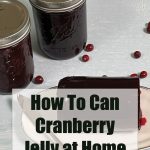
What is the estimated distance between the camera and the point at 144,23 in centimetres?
105

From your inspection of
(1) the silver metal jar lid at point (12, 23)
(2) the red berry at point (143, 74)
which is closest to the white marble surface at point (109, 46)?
(2) the red berry at point (143, 74)

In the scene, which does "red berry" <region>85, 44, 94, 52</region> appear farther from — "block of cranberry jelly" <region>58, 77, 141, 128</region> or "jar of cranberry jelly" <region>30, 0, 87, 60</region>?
"block of cranberry jelly" <region>58, 77, 141, 128</region>

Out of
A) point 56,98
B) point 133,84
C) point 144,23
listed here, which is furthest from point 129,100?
point 144,23

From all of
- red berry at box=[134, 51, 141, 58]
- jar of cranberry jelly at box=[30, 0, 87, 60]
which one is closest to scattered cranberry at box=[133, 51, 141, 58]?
red berry at box=[134, 51, 141, 58]

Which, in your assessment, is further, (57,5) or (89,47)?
(89,47)

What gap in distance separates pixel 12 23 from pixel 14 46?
0.14 feet

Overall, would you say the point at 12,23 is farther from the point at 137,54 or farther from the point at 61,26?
the point at 137,54

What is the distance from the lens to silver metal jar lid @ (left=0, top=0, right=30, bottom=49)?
852 millimetres

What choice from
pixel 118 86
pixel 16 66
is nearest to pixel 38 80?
pixel 16 66

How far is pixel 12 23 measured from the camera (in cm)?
87

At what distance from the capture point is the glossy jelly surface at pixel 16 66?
87 centimetres

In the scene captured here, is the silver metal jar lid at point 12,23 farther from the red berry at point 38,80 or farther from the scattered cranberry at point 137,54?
the scattered cranberry at point 137,54

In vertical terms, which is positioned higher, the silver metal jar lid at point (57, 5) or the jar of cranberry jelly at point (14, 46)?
the silver metal jar lid at point (57, 5)

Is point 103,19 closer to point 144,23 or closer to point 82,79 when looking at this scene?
point 144,23
